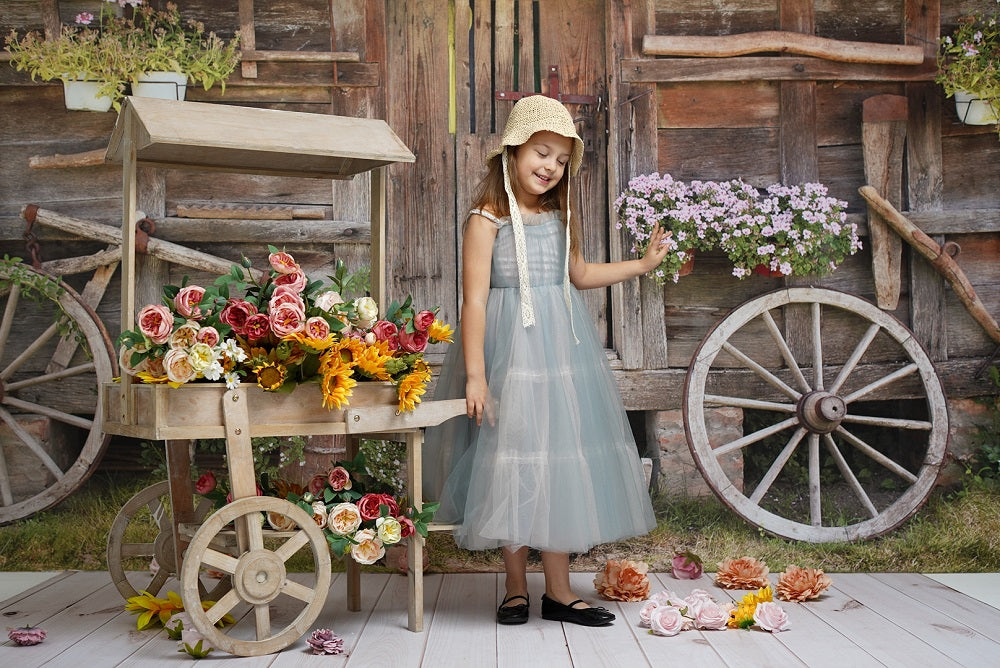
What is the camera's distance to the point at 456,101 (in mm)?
4289

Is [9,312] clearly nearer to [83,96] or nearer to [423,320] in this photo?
[83,96]

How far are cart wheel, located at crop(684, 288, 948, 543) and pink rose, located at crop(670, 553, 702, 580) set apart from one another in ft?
1.58

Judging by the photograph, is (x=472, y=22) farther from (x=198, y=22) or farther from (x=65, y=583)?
(x=65, y=583)

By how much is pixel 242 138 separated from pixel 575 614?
1704 mm

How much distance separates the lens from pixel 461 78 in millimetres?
4270

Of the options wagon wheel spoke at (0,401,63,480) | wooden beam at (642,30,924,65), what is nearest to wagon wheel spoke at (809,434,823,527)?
wooden beam at (642,30,924,65)

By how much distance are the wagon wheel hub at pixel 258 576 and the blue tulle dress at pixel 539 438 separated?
21.8 inches

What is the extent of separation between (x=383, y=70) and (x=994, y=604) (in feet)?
10.2

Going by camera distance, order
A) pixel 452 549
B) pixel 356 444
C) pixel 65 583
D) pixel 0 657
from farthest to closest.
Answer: pixel 452 549
pixel 65 583
pixel 356 444
pixel 0 657

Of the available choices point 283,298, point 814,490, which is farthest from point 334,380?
point 814,490

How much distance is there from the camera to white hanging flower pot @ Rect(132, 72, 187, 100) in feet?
13.1

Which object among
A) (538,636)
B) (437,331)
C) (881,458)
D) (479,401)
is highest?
(437,331)

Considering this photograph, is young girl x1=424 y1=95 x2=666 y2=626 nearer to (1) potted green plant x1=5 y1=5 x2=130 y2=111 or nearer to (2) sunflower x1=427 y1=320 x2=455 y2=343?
(2) sunflower x1=427 y1=320 x2=455 y2=343

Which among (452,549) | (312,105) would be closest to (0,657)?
(452,549)
